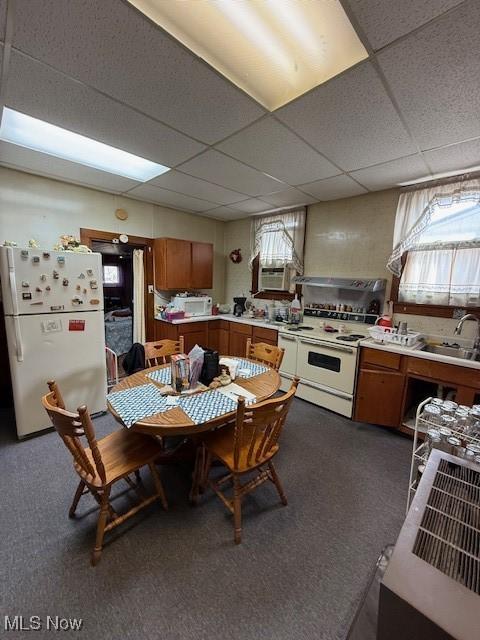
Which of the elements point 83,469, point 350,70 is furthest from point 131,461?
point 350,70

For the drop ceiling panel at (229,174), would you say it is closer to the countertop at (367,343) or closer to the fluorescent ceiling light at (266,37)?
the fluorescent ceiling light at (266,37)

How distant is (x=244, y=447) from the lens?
5.53 ft

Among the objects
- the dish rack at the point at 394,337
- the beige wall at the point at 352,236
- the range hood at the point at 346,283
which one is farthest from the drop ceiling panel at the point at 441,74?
the dish rack at the point at 394,337

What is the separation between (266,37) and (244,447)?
2224mm

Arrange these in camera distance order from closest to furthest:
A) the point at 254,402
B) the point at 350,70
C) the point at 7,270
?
the point at 350,70
the point at 254,402
the point at 7,270

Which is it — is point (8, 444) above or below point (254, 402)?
below

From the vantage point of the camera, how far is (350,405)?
2.81m

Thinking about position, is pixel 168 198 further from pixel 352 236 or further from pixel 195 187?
pixel 352 236

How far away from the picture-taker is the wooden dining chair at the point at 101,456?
1259 mm

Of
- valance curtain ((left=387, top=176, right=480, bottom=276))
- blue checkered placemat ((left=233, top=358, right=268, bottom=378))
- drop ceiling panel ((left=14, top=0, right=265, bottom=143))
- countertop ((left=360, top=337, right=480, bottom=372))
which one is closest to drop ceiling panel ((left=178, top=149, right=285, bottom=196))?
drop ceiling panel ((left=14, top=0, right=265, bottom=143))

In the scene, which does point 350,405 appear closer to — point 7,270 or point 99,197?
point 7,270

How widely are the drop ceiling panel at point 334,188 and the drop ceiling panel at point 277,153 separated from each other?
0.15 meters

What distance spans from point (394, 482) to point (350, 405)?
0.87 metres

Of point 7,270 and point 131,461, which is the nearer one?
point 131,461
